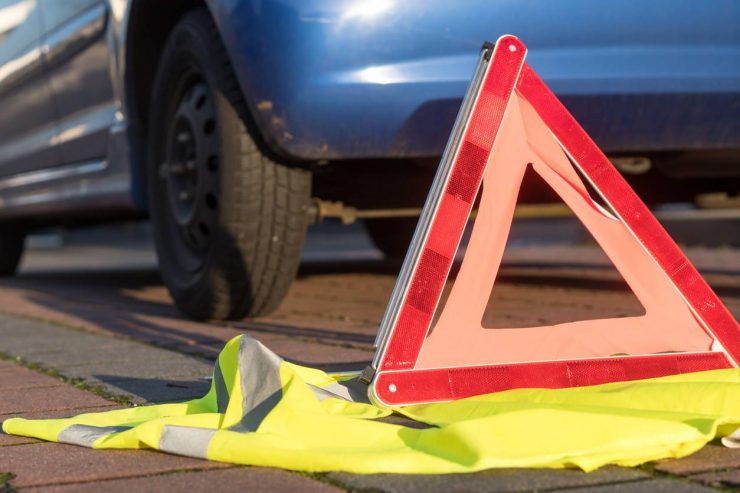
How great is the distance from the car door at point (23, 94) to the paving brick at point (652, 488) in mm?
3925

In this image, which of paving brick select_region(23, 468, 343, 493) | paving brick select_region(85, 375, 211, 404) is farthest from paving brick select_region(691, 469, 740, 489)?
paving brick select_region(85, 375, 211, 404)

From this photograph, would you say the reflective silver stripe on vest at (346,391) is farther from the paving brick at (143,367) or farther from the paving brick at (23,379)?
the paving brick at (23,379)

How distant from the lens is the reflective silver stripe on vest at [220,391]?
2.10m

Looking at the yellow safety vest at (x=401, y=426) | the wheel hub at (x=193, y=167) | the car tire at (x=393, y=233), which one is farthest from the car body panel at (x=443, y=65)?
the car tire at (x=393, y=233)

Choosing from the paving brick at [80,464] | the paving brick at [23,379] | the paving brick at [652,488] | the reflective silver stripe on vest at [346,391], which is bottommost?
the paving brick at [80,464]

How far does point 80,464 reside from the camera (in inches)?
73.0

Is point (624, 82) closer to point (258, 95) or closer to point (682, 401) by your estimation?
point (258, 95)

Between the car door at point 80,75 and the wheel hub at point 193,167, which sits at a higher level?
the car door at point 80,75

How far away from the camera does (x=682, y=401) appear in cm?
207

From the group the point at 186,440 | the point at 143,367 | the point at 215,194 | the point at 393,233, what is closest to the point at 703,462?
the point at 186,440

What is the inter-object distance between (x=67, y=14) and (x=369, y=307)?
171cm

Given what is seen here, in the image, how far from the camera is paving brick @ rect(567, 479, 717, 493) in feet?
5.32

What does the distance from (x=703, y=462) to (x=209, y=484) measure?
2.38 ft

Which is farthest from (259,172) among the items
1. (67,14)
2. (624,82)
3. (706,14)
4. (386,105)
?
(67,14)
